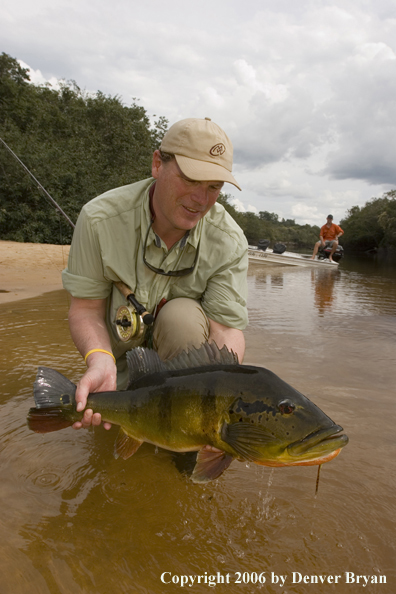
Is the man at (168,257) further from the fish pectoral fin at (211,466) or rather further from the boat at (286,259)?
the boat at (286,259)

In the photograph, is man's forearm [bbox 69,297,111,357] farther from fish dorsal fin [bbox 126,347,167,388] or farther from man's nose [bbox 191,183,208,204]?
man's nose [bbox 191,183,208,204]

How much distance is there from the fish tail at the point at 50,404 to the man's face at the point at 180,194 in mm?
1203

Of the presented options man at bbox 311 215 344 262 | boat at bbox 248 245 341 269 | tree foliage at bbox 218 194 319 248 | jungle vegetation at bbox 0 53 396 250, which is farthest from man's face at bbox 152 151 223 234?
tree foliage at bbox 218 194 319 248

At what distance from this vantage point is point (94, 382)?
239 cm

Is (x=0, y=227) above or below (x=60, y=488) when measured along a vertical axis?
above

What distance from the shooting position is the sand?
9.04 metres

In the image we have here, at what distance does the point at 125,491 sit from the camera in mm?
2475

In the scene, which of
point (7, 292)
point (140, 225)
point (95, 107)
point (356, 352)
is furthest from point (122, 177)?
point (140, 225)

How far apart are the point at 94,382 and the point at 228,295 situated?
1.16 m

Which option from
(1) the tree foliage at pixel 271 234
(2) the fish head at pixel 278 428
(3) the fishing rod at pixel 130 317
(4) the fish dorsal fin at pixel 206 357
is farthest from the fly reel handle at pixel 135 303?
(1) the tree foliage at pixel 271 234

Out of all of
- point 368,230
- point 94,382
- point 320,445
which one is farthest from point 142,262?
point 368,230

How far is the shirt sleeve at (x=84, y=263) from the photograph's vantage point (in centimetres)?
289

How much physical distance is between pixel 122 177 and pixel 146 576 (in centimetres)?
2503

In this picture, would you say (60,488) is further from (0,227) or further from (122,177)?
(122,177)
